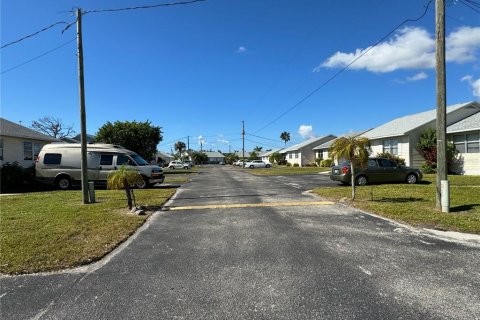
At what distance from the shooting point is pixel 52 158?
58.4 feet

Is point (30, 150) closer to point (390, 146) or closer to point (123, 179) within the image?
point (123, 179)

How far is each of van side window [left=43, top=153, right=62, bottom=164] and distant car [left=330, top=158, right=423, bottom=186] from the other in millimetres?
14080

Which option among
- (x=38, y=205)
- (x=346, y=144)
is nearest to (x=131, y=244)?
(x=38, y=205)

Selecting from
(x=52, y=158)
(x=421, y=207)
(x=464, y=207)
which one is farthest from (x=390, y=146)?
(x=52, y=158)

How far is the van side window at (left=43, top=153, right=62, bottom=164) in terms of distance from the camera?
1775cm

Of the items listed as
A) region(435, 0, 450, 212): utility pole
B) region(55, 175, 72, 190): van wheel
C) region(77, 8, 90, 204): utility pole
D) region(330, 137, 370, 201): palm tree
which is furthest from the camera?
region(55, 175, 72, 190): van wheel

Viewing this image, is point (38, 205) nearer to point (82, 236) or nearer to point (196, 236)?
point (82, 236)

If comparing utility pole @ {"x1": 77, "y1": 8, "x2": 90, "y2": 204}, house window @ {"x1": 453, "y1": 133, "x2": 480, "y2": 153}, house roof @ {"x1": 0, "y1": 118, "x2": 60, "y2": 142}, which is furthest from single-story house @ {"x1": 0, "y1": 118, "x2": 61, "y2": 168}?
house window @ {"x1": 453, "y1": 133, "x2": 480, "y2": 153}

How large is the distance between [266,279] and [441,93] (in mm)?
8174

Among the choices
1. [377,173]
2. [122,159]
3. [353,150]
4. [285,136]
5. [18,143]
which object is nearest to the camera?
[353,150]

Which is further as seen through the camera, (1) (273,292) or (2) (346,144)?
(2) (346,144)

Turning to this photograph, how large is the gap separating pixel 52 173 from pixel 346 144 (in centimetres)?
1424

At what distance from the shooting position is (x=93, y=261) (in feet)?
18.6

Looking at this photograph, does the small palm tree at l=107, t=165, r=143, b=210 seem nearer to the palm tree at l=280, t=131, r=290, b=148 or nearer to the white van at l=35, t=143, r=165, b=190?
the white van at l=35, t=143, r=165, b=190
